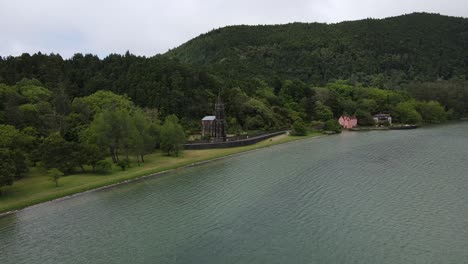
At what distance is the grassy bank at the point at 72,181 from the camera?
3406 centimetres

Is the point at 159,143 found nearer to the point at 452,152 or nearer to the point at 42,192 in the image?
the point at 42,192

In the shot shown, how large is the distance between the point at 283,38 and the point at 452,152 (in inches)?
4937

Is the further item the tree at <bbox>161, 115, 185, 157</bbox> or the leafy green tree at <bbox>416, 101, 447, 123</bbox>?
the leafy green tree at <bbox>416, 101, 447, 123</bbox>

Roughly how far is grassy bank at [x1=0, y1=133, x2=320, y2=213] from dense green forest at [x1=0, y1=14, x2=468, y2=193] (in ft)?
4.33

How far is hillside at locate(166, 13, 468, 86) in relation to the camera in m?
148

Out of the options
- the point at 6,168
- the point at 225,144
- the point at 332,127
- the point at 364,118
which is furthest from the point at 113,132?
the point at 364,118

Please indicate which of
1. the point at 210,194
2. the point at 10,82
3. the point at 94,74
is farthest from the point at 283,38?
the point at 210,194

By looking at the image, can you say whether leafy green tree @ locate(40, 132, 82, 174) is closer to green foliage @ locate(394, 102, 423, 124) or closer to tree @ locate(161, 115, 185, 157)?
tree @ locate(161, 115, 185, 157)

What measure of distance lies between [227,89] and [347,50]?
292 ft

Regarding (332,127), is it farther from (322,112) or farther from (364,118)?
(364,118)

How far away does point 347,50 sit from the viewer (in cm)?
15988

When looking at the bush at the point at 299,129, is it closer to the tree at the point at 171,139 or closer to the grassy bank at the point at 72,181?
the grassy bank at the point at 72,181

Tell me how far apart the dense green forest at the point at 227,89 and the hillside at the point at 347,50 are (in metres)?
0.45

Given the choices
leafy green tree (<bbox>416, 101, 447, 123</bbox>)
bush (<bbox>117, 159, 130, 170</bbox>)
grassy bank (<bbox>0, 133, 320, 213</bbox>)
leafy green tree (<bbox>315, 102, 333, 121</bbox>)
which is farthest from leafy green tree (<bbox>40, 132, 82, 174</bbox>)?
leafy green tree (<bbox>416, 101, 447, 123</bbox>)
